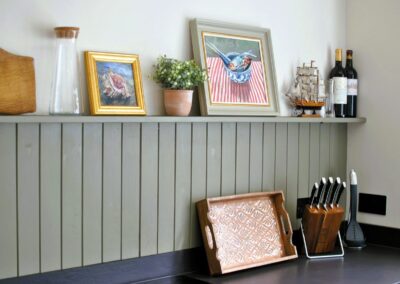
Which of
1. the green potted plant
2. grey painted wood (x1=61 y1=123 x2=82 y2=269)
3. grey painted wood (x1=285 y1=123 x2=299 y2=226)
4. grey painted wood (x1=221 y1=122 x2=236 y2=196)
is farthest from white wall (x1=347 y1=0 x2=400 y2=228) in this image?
grey painted wood (x1=61 y1=123 x2=82 y2=269)

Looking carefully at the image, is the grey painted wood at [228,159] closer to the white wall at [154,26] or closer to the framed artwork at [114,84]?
the white wall at [154,26]

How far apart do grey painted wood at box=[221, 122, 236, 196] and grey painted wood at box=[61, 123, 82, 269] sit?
2.21 ft

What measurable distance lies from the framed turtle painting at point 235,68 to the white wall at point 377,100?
0.61 metres

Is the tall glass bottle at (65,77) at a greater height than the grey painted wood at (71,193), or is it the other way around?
the tall glass bottle at (65,77)

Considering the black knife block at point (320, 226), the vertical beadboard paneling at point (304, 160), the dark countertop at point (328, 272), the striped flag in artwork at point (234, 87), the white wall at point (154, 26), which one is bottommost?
the dark countertop at point (328, 272)

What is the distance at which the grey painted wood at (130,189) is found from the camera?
2.22 m

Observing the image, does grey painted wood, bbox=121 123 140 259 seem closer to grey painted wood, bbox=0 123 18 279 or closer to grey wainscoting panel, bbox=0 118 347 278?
grey wainscoting panel, bbox=0 118 347 278

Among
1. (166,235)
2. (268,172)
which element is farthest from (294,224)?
(166,235)

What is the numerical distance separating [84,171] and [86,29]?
480 millimetres

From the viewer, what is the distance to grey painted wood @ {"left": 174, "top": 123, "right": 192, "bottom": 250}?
238 cm

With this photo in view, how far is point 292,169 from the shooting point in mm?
2844

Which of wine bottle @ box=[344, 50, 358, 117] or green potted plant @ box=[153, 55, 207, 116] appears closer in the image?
green potted plant @ box=[153, 55, 207, 116]

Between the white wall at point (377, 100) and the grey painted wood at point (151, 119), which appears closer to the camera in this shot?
the grey painted wood at point (151, 119)

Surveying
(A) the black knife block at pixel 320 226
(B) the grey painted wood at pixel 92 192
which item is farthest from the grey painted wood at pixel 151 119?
(A) the black knife block at pixel 320 226
